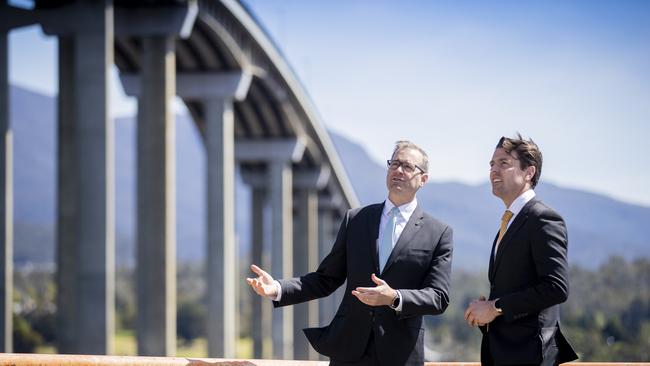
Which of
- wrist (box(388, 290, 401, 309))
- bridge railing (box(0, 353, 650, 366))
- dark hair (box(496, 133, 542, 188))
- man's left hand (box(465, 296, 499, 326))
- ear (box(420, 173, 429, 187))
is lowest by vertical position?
bridge railing (box(0, 353, 650, 366))

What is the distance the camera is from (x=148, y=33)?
85.9 feet

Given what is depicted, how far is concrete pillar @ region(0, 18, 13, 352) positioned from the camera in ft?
73.1

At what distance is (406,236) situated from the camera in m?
5.80

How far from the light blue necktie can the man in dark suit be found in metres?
0.62

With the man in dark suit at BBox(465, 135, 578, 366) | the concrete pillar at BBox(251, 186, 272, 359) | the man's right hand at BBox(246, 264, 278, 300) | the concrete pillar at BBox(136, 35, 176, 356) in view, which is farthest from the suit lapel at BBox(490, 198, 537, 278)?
the concrete pillar at BBox(251, 186, 272, 359)

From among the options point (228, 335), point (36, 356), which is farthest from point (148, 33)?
point (36, 356)

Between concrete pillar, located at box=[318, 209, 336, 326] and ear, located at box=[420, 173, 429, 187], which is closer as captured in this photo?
ear, located at box=[420, 173, 429, 187]

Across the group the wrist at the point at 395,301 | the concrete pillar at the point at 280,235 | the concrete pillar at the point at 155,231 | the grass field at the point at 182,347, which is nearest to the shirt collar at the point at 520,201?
the wrist at the point at 395,301

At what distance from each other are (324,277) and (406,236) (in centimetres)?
65

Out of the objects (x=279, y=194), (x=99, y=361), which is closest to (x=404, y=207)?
(x=99, y=361)

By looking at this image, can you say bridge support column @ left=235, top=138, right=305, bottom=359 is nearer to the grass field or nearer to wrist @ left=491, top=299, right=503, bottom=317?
wrist @ left=491, top=299, right=503, bottom=317

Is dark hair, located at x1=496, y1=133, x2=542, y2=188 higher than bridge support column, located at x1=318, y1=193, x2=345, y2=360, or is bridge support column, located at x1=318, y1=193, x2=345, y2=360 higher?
dark hair, located at x1=496, y1=133, x2=542, y2=188

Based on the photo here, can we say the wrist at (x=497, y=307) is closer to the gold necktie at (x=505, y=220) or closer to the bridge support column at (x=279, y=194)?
the gold necktie at (x=505, y=220)

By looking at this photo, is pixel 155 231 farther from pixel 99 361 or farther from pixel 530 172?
pixel 530 172
